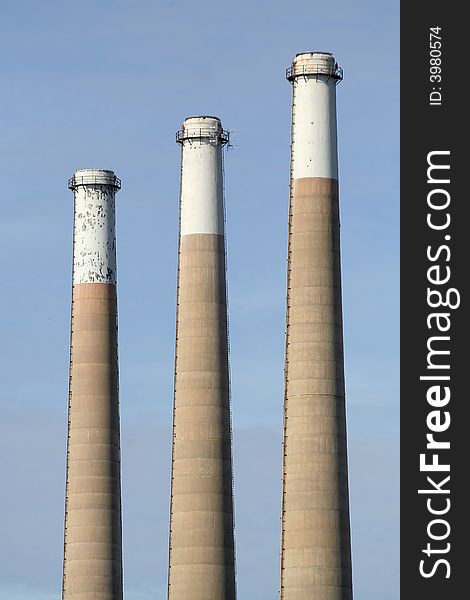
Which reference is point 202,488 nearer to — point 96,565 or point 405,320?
point 96,565

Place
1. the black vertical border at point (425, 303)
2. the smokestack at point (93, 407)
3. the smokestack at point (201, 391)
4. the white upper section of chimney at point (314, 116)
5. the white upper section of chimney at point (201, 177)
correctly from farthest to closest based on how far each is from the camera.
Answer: the smokestack at point (93, 407) < the white upper section of chimney at point (201, 177) < the smokestack at point (201, 391) < the white upper section of chimney at point (314, 116) < the black vertical border at point (425, 303)

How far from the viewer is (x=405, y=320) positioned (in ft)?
218

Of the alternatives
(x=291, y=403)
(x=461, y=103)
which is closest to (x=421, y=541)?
(x=461, y=103)

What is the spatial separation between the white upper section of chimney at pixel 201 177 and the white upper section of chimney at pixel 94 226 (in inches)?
282

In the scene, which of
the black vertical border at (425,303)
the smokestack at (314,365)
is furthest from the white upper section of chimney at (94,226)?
the black vertical border at (425,303)

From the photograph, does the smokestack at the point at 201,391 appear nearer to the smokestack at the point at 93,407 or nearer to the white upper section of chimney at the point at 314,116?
the smokestack at the point at 93,407

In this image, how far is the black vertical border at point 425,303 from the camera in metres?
65.9

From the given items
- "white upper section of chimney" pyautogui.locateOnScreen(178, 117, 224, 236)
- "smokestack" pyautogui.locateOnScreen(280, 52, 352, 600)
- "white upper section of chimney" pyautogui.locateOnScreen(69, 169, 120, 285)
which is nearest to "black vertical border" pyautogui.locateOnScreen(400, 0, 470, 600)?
"smokestack" pyautogui.locateOnScreen(280, 52, 352, 600)

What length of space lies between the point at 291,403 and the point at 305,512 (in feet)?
15.8

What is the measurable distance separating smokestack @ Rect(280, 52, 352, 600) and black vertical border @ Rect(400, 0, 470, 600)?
1841 centimetres

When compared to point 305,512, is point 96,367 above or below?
above

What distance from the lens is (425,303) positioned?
67188 millimetres

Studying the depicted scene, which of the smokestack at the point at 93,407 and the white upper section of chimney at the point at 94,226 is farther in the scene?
the white upper section of chimney at the point at 94,226

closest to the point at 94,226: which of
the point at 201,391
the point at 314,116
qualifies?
the point at 201,391
